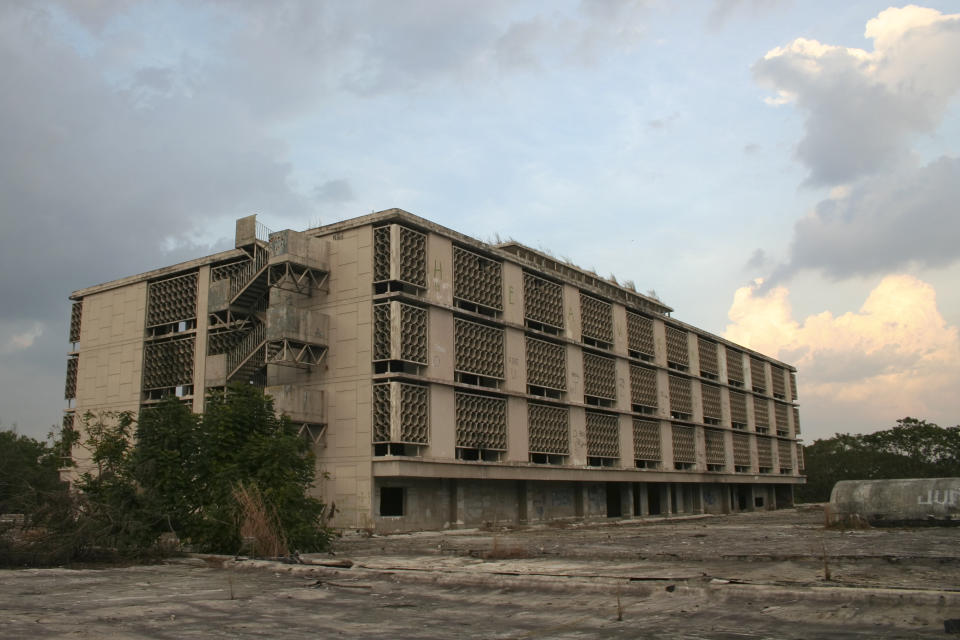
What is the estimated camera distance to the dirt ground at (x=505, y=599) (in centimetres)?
776

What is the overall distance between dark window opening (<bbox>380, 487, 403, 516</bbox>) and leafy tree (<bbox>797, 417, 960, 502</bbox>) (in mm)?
58999

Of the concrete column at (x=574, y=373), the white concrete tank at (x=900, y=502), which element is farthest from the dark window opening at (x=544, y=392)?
the white concrete tank at (x=900, y=502)

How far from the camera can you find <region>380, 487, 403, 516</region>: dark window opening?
33656 mm

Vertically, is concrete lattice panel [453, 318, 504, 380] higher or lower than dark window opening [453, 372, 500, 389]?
higher

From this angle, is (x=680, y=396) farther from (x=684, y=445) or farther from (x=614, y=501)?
(x=614, y=501)

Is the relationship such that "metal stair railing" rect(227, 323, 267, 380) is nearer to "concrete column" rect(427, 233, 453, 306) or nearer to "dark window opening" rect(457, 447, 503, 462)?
"concrete column" rect(427, 233, 453, 306)

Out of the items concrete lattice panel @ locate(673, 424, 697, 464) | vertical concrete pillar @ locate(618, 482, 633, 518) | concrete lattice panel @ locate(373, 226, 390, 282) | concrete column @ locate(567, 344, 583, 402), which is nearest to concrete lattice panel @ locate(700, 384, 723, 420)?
concrete lattice panel @ locate(673, 424, 697, 464)

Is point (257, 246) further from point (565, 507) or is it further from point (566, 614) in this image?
point (566, 614)

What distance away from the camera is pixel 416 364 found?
34.2 m

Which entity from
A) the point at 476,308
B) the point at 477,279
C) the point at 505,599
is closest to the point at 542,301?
the point at 476,308

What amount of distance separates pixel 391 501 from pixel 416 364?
5892mm

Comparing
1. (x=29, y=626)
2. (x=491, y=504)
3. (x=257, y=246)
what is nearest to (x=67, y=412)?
(x=257, y=246)

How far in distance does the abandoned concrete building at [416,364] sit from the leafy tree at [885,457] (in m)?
36.7

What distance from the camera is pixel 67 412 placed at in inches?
1791
